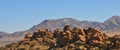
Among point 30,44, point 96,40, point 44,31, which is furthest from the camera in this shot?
point 44,31

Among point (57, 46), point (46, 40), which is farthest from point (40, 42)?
point (57, 46)

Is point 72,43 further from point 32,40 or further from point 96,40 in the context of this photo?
point 32,40

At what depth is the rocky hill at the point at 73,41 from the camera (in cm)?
8325

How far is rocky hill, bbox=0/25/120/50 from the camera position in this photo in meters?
83.2

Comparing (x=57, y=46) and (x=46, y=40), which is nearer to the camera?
(x=57, y=46)

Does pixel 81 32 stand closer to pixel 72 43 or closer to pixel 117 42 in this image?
pixel 72 43

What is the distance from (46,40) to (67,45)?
1810cm

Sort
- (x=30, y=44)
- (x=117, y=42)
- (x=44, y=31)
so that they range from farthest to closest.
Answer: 1. (x=44, y=31)
2. (x=30, y=44)
3. (x=117, y=42)

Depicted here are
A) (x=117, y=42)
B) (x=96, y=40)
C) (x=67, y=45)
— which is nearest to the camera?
(x=117, y=42)

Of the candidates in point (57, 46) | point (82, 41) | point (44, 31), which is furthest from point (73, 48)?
point (44, 31)

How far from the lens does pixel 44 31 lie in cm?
11850

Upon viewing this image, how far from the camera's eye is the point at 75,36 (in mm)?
94875

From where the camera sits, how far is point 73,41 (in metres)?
94.6

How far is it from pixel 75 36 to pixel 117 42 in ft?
59.3
